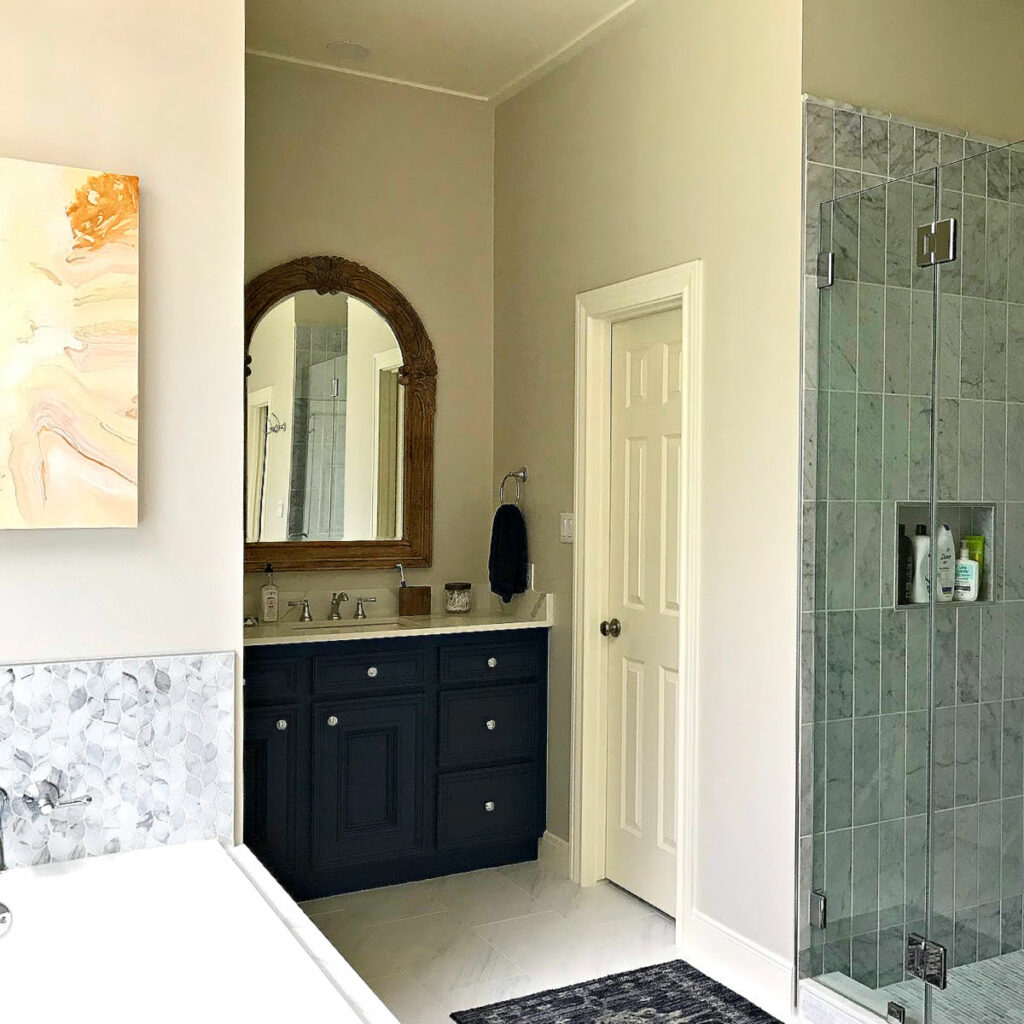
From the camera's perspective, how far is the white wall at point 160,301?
247cm

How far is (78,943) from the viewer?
224 cm

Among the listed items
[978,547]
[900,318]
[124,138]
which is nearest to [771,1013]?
[978,547]

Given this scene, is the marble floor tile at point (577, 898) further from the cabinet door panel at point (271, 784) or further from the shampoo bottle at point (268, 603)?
the shampoo bottle at point (268, 603)

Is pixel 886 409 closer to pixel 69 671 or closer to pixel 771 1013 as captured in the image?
pixel 771 1013

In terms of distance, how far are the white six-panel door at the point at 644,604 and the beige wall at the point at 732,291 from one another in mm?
312

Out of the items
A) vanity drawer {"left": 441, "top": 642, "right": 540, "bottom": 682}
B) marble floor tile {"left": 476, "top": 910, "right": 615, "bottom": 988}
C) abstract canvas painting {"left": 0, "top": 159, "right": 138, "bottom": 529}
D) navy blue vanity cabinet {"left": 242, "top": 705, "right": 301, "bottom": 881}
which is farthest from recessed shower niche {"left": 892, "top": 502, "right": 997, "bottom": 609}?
navy blue vanity cabinet {"left": 242, "top": 705, "right": 301, "bottom": 881}

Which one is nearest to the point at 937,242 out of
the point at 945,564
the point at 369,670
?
the point at 945,564

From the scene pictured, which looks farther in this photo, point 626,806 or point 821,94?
point 626,806

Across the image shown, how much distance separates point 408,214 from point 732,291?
5.48 ft

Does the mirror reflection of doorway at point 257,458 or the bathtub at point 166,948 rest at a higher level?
the mirror reflection of doorway at point 257,458

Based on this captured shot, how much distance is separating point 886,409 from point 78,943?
2.25 meters

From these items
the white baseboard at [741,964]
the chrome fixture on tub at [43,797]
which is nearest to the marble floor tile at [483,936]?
the white baseboard at [741,964]

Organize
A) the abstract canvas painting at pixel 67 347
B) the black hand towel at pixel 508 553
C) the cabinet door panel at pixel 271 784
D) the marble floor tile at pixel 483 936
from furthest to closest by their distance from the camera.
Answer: the black hand towel at pixel 508 553 → the cabinet door panel at pixel 271 784 → the marble floor tile at pixel 483 936 → the abstract canvas painting at pixel 67 347

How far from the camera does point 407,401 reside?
14.3 feet
